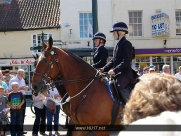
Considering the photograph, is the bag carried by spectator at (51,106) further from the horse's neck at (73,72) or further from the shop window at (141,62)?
the shop window at (141,62)

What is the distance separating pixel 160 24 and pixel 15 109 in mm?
17118

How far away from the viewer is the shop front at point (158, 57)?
22.5 m

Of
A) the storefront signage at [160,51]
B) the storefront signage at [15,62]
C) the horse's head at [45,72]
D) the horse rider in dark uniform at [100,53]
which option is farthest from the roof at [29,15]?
the horse's head at [45,72]

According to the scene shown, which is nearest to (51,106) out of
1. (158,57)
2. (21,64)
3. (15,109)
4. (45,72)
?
(15,109)

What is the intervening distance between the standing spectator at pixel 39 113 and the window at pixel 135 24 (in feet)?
51.3

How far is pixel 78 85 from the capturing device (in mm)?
5238

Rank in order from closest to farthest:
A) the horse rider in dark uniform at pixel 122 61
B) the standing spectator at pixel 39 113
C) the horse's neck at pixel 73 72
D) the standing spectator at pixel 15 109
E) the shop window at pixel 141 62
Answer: the horse rider in dark uniform at pixel 122 61, the horse's neck at pixel 73 72, the standing spectator at pixel 15 109, the standing spectator at pixel 39 113, the shop window at pixel 141 62

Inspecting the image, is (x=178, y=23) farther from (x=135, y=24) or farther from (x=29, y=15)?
(x=29, y=15)

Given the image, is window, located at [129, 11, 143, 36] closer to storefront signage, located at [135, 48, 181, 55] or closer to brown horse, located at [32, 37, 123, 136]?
storefront signage, located at [135, 48, 181, 55]

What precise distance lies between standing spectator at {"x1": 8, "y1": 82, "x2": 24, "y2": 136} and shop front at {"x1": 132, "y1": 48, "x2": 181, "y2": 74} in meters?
16.1

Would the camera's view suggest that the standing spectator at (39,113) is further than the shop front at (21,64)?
No

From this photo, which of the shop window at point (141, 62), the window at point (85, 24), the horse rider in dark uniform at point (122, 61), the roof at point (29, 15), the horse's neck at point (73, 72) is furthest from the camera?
the roof at point (29, 15)

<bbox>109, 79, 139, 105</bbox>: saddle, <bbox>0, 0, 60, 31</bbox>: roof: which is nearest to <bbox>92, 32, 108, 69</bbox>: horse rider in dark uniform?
<bbox>109, 79, 139, 105</bbox>: saddle

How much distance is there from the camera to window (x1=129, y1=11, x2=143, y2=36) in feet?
75.3
